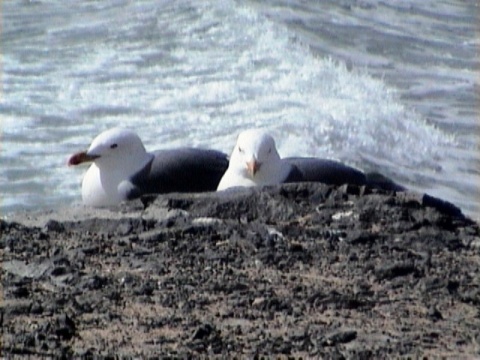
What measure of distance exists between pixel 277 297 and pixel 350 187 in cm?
198

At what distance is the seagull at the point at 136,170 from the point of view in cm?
833

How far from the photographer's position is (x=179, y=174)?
8352 mm

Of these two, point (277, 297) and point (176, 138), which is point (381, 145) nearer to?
point (176, 138)

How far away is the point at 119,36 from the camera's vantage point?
50.7ft

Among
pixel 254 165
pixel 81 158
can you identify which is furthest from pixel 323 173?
pixel 81 158

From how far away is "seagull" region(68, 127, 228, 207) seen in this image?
833cm

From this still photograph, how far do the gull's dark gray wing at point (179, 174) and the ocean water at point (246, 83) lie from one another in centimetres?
162

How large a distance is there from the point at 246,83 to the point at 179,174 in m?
5.05

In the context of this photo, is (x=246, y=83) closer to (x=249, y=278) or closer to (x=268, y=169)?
(x=268, y=169)

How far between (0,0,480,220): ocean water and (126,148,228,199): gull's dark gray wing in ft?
5.33

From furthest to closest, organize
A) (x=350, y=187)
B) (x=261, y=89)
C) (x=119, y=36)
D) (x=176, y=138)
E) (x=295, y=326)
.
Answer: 1. (x=119, y=36)
2. (x=261, y=89)
3. (x=176, y=138)
4. (x=350, y=187)
5. (x=295, y=326)

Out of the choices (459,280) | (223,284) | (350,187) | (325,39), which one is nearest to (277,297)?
(223,284)

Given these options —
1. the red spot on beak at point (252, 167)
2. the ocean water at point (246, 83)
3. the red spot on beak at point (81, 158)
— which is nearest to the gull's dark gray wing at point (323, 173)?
the red spot on beak at point (252, 167)

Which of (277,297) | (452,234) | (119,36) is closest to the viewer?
(277,297)
